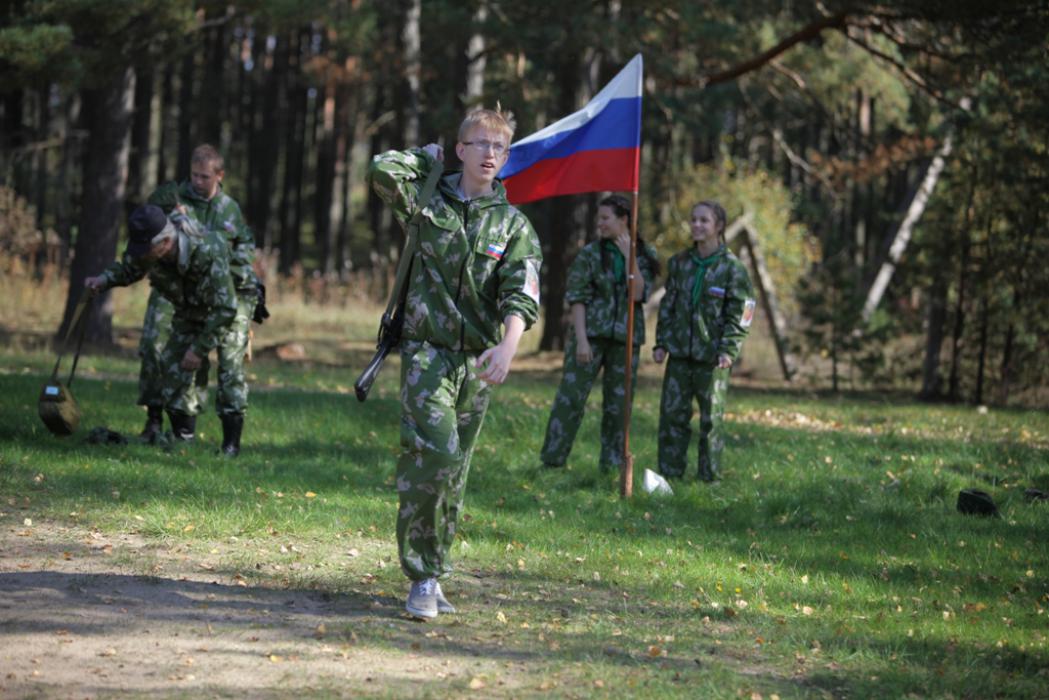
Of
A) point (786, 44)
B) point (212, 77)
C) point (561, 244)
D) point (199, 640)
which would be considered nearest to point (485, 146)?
point (199, 640)

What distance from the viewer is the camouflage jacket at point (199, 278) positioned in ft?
29.9

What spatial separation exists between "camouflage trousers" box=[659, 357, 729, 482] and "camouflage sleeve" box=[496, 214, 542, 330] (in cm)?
405

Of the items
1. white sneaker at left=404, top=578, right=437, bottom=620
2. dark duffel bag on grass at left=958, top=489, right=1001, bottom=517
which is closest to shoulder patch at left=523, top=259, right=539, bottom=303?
white sneaker at left=404, top=578, right=437, bottom=620

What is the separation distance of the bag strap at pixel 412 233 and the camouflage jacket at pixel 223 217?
4.19 meters

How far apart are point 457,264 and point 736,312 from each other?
4243mm

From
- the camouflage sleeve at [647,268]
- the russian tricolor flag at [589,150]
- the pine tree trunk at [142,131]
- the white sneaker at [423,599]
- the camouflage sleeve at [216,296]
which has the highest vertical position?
the pine tree trunk at [142,131]

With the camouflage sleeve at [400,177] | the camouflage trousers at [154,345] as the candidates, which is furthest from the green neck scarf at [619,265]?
the camouflage sleeve at [400,177]

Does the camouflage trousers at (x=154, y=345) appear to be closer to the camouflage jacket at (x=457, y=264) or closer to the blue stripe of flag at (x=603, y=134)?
the blue stripe of flag at (x=603, y=134)

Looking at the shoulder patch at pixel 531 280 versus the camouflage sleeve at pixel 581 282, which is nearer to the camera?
the shoulder patch at pixel 531 280

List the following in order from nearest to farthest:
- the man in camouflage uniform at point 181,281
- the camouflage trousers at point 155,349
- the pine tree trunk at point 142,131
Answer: the man in camouflage uniform at point 181,281 < the camouflage trousers at point 155,349 < the pine tree trunk at point 142,131

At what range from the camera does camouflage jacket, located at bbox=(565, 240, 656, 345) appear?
9.81m

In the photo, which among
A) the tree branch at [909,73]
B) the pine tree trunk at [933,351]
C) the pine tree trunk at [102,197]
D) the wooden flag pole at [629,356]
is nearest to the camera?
the wooden flag pole at [629,356]

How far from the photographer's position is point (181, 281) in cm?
935

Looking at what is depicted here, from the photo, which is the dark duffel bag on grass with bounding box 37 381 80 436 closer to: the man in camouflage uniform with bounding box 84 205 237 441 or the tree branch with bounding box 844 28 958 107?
the man in camouflage uniform with bounding box 84 205 237 441
